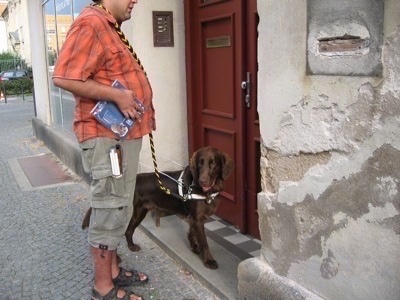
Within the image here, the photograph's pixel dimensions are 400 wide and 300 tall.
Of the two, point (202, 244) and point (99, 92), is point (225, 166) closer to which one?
point (202, 244)

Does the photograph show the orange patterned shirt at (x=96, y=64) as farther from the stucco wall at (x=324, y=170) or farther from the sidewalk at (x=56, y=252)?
the sidewalk at (x=56, y=252)

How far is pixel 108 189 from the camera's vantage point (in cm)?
293

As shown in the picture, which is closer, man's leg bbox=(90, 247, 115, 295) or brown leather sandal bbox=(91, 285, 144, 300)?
man's leg bbox=(90, 247, 115, 295)

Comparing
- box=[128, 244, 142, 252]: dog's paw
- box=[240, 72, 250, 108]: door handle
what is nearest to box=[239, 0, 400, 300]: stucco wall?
box=[240, 72, 250, 108]: door handle

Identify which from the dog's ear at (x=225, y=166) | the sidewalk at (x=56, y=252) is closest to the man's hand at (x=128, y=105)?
the dog's ear at (x=225, y=166)

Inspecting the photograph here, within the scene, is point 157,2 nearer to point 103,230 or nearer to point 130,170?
point 130,170

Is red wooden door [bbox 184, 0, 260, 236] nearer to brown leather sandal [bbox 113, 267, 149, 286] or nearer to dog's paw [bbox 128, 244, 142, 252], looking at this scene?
dog's paw [bbox 128, 244, 142, 252]

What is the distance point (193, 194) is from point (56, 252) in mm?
1481

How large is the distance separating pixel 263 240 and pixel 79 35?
1.60 metres

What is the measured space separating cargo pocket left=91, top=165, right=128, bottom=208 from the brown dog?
0.80m

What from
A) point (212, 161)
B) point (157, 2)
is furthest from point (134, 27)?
point (212, 161)

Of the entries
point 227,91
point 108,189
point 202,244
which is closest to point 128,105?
point 108,189

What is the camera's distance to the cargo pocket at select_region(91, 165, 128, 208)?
2889 mm

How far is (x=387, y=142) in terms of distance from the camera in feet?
6.64
